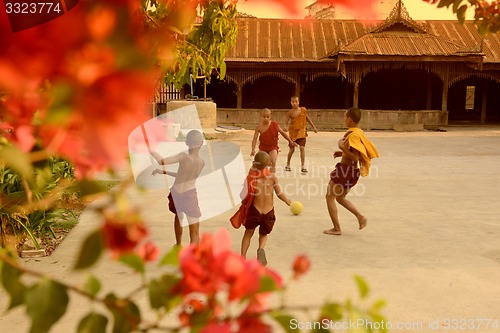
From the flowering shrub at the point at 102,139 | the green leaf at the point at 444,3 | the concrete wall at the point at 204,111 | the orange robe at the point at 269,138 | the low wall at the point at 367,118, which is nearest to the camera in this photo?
the flowering shrub at the point at 102,139

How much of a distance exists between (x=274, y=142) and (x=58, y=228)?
4374mm

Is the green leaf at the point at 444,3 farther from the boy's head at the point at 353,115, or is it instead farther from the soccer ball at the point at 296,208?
the soccer ball at the point at 296,208

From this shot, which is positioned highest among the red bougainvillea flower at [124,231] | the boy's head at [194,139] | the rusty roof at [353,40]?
the rusty roof at [353,40]

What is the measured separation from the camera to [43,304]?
0.98m

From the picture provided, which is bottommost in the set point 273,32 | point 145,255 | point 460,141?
point 460,141

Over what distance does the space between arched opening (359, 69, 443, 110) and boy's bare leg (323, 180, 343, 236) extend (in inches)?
889

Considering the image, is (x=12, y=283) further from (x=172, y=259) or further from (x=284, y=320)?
(x=284, y=320)

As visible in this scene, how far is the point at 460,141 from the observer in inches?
754

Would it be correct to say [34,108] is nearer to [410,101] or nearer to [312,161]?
[312,161]

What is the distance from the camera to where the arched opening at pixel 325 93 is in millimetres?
28344

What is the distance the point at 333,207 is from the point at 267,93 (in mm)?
22198

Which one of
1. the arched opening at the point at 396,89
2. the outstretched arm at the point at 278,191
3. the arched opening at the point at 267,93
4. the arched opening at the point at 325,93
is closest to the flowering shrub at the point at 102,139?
the outstretched arm at the point at 278,191

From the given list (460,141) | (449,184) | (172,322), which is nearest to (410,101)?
(460,141)

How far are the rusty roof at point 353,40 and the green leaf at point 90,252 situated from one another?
2430 centimetres
